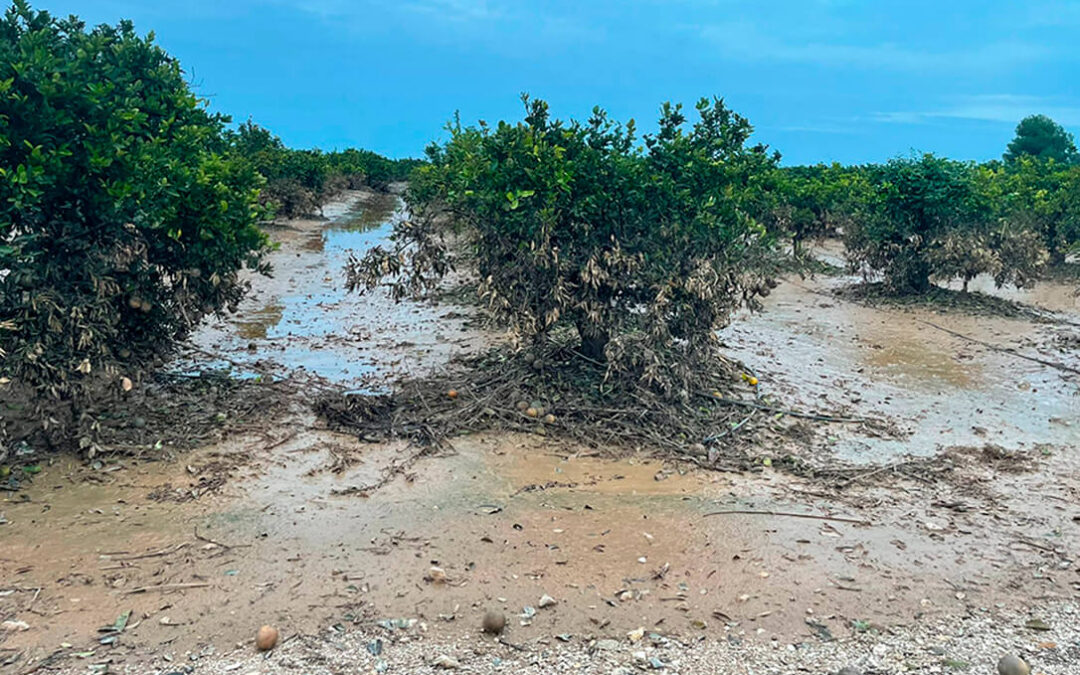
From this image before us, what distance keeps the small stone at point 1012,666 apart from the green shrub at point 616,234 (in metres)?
4.01

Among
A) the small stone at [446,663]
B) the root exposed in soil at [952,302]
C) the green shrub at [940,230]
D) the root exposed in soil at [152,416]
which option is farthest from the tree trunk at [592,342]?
the green shrub at [940,230]

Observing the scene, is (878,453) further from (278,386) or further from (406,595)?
(278,386)

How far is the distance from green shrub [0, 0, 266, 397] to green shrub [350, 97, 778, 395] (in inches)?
64.8

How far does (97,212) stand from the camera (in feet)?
22.0

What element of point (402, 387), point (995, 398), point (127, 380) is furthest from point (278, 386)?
point (995, 398)

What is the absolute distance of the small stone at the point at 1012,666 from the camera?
156 inches

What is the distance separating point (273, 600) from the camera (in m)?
4.55

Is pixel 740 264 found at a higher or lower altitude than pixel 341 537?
higher

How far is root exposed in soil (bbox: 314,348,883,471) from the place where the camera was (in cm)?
727

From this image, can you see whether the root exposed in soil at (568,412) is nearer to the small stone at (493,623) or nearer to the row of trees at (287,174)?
the small stone at (493,623)

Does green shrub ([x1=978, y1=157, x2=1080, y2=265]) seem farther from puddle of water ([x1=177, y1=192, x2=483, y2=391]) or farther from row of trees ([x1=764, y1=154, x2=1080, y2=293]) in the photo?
puddle of water ([x1=177, y1=192, x2=483, y2=391])

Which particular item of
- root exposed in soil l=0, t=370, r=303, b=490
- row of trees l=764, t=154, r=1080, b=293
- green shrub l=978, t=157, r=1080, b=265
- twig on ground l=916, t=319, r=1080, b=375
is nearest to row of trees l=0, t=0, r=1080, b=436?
root exposed in soil l=0, t=370, r=303, b=490

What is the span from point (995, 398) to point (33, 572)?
1006cm

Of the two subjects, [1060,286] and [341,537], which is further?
[1060,286]
